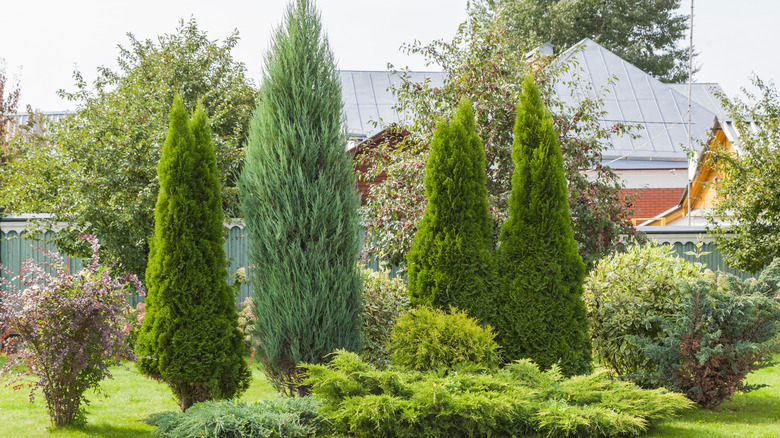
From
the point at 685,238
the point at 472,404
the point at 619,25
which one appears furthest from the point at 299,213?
the point at 619,25

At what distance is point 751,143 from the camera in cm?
1032

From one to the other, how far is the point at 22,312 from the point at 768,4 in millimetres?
22606

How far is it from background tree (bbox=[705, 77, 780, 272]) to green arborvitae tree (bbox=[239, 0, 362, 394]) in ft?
23.5

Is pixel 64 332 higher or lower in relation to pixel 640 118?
lower

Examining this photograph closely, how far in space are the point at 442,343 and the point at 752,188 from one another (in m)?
7.04

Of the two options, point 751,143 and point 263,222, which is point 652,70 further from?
point 263,222

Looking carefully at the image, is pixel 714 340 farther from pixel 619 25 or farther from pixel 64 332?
pixel 619 25

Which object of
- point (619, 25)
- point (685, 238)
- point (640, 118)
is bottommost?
point (685, 238)

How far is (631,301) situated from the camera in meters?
7.21

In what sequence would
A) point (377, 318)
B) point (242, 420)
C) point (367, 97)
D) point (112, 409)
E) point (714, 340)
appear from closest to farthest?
point (242, 420) → point (714, 340) → point (112, 409) → point (377, 318) → point (367, 97)

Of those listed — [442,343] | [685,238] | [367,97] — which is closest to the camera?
[442,343]

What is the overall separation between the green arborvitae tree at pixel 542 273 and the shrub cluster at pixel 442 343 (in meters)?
0.64

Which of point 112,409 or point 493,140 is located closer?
point 112,409

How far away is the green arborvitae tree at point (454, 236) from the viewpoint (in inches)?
256
